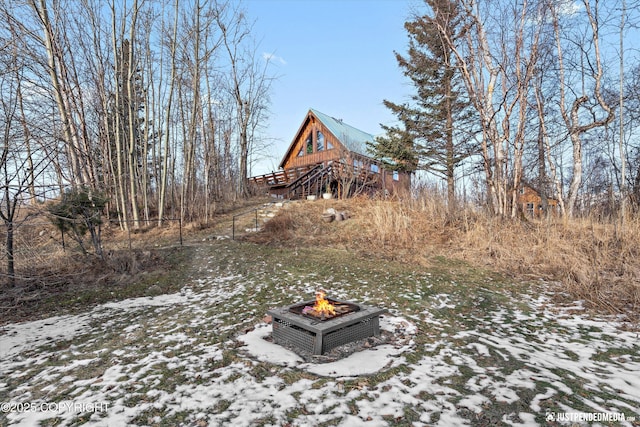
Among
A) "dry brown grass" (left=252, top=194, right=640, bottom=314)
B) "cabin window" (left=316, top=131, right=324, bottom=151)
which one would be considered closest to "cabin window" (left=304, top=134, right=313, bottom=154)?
"cabin window" (left=316, top=131, right=324, bottom=151)

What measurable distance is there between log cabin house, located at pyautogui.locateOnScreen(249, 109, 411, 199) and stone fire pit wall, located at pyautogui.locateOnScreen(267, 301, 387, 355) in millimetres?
11304

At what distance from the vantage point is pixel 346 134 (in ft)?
76.2

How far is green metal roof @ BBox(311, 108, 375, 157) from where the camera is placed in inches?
838

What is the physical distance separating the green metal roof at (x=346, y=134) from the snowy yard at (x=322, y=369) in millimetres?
16606

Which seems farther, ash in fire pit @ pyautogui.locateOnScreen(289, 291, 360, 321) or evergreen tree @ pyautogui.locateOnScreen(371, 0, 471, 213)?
evergreen tree @ pyautogui.locateOnScreen(371, 0, 471, 213)

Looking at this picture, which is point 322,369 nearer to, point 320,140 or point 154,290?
point 154,290

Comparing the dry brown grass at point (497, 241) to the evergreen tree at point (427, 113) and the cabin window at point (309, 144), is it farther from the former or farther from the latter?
the cabin window at point (309, 144)

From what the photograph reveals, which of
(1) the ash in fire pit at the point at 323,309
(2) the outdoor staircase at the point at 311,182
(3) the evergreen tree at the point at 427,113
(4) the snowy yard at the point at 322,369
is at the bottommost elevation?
(4) the snowy yard at the point at 322,369

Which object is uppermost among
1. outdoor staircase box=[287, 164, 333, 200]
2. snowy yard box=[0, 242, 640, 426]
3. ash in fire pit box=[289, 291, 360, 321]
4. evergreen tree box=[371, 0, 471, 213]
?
evergreen tree box=[371, 0, 471, 213]

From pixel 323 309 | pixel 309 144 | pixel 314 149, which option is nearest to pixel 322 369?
pixel 323 309

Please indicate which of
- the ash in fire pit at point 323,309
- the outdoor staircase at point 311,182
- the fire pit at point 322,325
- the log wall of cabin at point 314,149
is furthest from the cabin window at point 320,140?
the fire pit at point 322,325

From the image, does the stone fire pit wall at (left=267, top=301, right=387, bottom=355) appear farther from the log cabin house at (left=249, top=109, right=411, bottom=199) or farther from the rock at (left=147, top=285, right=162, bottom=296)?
the log cabin house at (left=249, top=109, right=411, bottom=199)

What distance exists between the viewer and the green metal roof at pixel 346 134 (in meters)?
21.3

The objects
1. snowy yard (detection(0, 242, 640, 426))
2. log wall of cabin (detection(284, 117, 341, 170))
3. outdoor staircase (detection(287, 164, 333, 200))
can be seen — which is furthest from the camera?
log wall of cabin (detection(284, 117, 341, 170))
